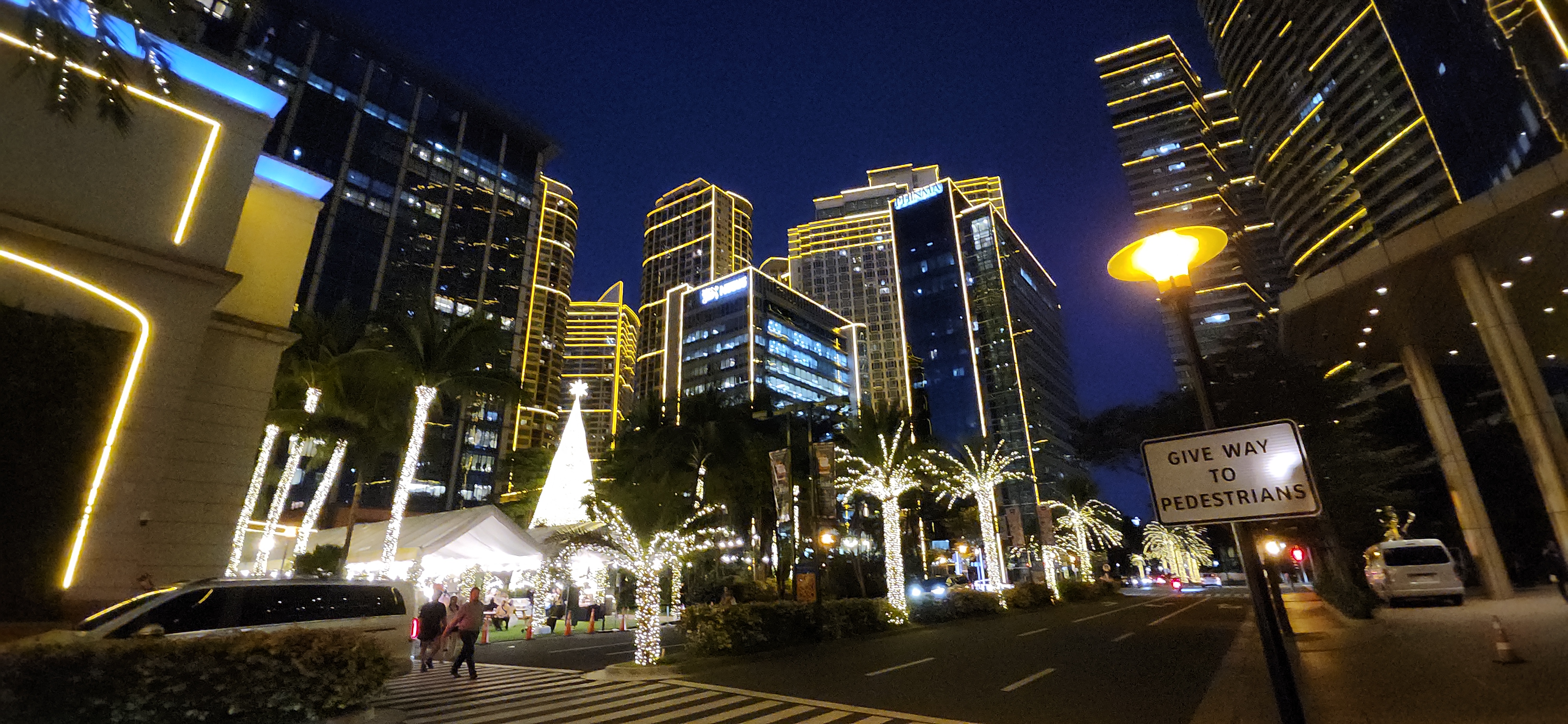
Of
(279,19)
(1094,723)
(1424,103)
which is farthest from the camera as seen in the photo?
(279,19)

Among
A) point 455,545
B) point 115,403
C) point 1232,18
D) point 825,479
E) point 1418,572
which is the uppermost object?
point 1232,18

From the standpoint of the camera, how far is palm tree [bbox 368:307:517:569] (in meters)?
21.3

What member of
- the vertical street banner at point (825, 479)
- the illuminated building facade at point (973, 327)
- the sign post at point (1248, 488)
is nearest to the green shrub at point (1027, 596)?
the vertical street banner at point (825, 479)

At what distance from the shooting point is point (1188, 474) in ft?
15.5

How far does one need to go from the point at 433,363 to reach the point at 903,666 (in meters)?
17.8

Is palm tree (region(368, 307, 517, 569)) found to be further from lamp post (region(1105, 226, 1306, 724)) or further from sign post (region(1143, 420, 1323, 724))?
sign post (region(1143, 420, 1323, 724))

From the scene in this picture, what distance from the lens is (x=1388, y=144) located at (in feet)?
239

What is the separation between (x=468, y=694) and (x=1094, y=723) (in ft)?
32.9

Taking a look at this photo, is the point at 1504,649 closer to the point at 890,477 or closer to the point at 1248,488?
the point at 1248,488

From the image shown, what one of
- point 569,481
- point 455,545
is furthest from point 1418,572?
point 569,481

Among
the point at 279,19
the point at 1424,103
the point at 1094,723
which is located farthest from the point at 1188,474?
the point at 279,19

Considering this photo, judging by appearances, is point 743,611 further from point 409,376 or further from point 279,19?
point 279,19

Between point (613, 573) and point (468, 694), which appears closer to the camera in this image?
point (468, 694)

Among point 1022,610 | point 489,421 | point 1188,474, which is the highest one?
point 489,421
